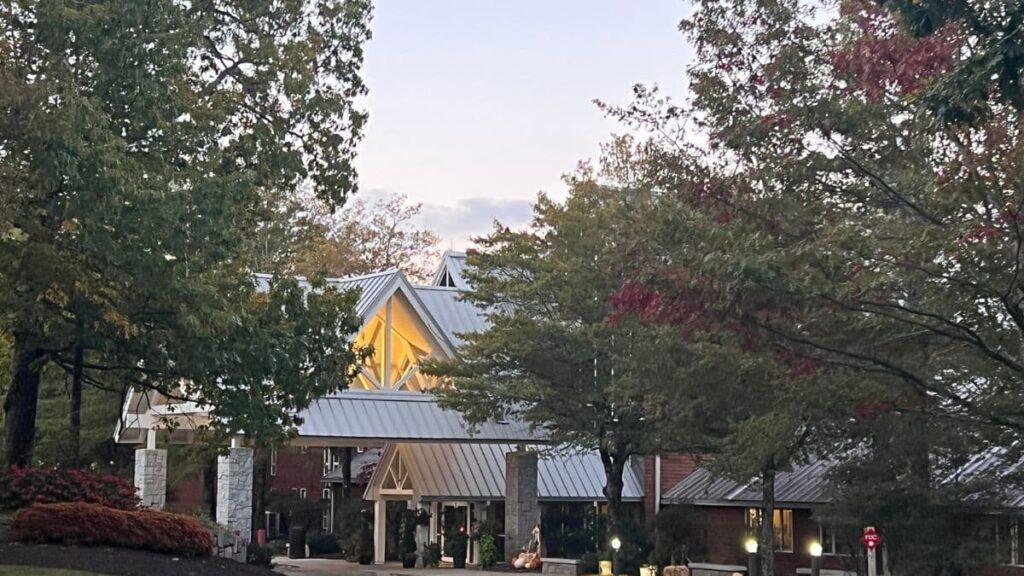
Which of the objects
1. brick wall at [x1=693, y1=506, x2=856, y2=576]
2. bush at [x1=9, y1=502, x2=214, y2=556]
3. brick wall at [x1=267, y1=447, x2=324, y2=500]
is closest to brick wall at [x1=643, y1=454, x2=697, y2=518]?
brick wall at [x1=693, y1=506, x2=856, y2=576]

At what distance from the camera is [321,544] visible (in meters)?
46.6

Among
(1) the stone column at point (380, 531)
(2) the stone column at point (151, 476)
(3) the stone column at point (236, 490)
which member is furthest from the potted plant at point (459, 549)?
(2) the stone column at point (151, 476)

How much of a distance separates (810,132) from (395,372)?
21903 millimetres

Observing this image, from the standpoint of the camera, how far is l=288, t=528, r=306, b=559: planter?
4628 cm

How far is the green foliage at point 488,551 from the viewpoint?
1501 inches

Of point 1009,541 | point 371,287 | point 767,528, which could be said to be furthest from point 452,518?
point 1009,541

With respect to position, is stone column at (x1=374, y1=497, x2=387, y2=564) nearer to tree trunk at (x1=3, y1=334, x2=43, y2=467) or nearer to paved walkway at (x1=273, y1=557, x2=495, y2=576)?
paved walkway at (x1=273, y1=557, x2=495, y2=576)

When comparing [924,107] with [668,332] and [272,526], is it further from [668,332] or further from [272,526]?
[272,526]

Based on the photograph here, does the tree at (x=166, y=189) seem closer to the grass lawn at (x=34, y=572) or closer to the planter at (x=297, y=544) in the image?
the grass lawn at (x=34, y=572)

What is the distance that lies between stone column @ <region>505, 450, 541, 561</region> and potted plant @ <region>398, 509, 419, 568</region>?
299cm

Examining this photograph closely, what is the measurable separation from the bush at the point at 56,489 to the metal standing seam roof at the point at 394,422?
Result: 385 inches

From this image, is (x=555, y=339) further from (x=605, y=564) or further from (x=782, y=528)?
(x=782, y=528)

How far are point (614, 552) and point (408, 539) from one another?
8488 millimetres

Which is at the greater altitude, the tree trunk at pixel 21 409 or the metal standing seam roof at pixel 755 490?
the tree trunk at pixel 21 409
